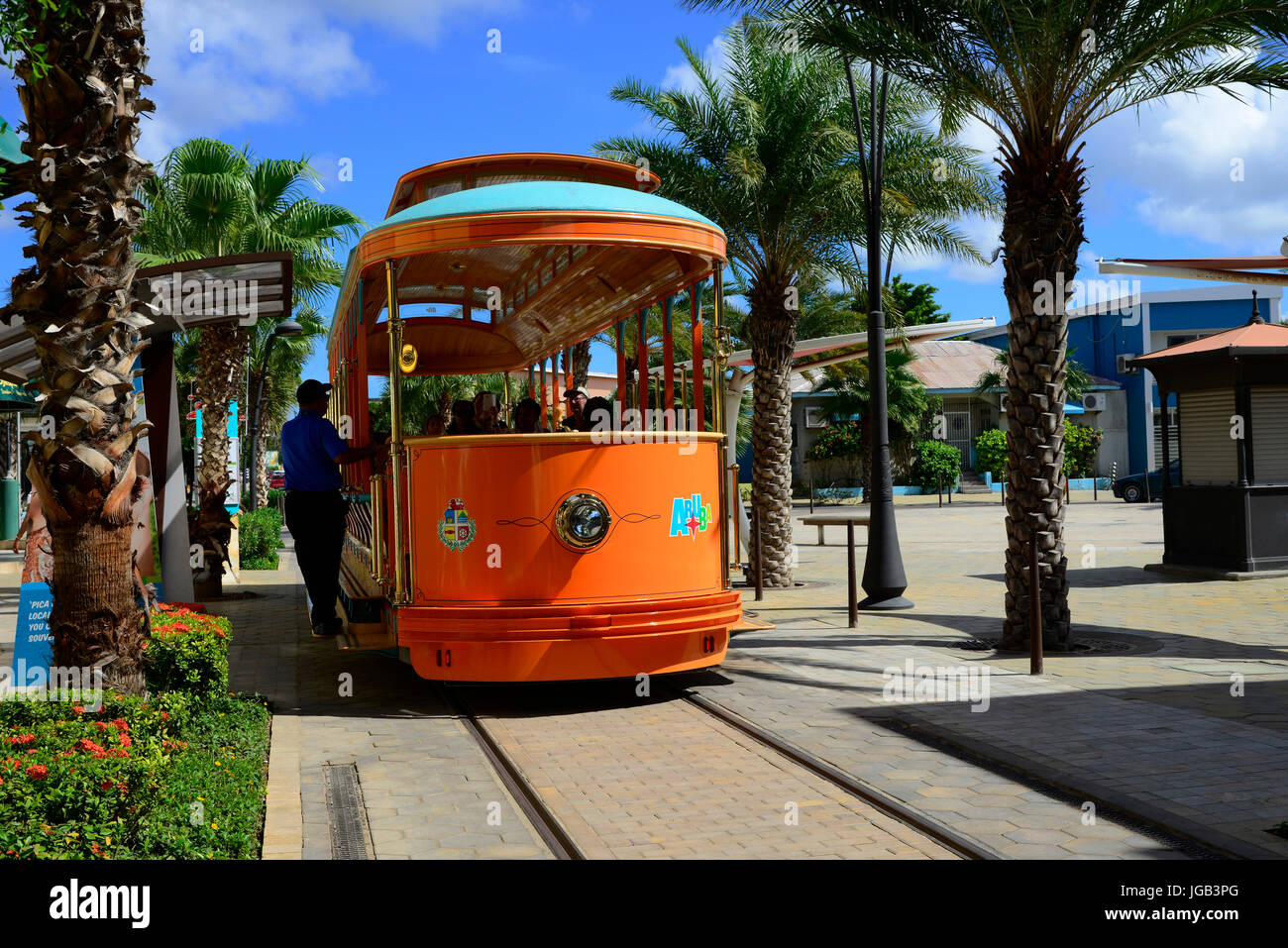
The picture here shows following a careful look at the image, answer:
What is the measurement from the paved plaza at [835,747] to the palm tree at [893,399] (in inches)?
1138

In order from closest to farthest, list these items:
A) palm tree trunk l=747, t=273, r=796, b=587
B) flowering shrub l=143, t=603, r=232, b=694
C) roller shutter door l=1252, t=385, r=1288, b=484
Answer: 1. flowering shrub l=143, t=603, r=232, b=694
2. roller shutter door l=1252, t=385, r=1288, b=484
3. palm tree trunk l=747, t=273, r=796, b=587

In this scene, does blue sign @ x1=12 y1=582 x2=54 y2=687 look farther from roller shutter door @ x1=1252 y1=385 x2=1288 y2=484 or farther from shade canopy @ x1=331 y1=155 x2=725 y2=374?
roller shutter door @ x1=1252 y1=385 x2=1288 y2=484

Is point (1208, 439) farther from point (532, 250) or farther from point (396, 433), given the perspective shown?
point (396, 433)

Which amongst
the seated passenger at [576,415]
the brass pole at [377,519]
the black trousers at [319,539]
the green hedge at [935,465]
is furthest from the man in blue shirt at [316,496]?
the green hedge at [935,465]

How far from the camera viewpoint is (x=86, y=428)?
19.9ft

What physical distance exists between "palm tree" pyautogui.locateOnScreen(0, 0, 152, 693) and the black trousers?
3.19m

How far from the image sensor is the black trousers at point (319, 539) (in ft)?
31.2

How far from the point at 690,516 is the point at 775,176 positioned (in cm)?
815

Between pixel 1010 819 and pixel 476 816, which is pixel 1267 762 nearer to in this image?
pixel 1010 819

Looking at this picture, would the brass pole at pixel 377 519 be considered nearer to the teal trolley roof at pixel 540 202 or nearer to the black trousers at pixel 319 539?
the black trousers at pixel 319 539

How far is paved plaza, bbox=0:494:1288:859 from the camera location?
17.6 feet

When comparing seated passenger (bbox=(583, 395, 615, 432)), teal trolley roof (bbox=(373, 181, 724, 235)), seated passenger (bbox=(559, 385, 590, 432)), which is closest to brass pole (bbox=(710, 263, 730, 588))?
teal trolley roof (bbox=(373, 181, 724, 235))

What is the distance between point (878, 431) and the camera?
14188mm
